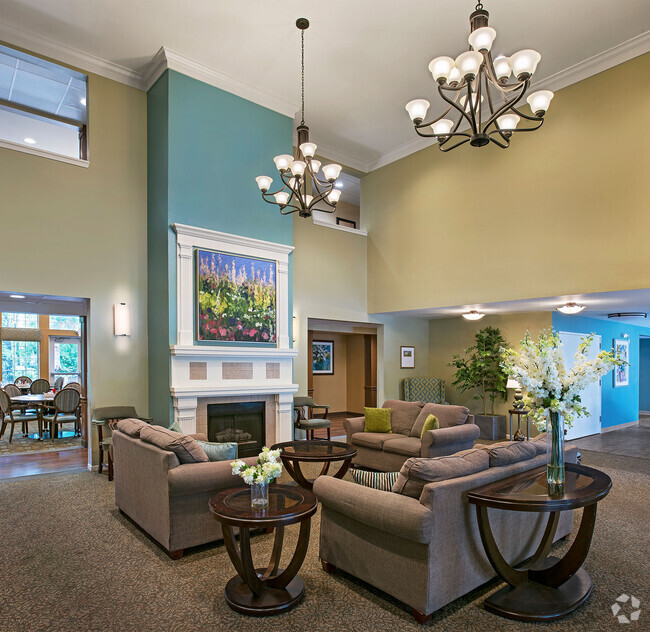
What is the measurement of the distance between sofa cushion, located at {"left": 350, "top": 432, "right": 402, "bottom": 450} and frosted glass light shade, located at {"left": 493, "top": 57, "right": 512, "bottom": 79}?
4262 mm

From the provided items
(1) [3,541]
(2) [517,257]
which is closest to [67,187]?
(1) [3,541]

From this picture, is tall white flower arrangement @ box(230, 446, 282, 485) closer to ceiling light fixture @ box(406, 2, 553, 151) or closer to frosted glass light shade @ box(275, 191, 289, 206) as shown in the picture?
ceiling light fixture @ box(406, 2, 553, 151)

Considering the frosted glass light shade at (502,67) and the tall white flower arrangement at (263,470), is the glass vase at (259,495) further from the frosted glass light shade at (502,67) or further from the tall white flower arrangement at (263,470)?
the frosted glass light shade at (502,67)

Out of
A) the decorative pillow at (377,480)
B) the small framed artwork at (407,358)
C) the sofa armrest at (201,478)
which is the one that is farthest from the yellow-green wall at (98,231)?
the small framed artwork at (407,358)

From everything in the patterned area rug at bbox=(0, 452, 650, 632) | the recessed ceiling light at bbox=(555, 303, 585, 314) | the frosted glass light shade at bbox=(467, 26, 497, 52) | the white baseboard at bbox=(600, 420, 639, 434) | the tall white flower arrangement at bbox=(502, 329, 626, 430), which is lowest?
the white baseboard at bbox=(600, 420, 639, 434)

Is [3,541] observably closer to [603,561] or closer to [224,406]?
[224,406]

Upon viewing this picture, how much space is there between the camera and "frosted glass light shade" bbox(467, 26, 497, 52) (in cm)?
336

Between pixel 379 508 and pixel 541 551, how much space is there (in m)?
1.25

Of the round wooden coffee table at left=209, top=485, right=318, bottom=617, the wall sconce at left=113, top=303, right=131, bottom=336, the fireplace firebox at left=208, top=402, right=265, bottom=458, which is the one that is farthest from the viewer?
the fireplace firebox at left=208, top=402, right=265, bottom=458

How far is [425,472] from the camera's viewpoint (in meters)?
2.75

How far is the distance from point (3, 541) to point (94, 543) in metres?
0.78

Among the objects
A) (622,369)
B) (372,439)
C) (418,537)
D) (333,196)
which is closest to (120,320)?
(333,196)

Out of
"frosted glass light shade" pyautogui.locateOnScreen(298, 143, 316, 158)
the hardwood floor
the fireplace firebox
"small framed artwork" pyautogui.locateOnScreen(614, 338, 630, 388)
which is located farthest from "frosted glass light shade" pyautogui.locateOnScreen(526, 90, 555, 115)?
"small framed artwork" pyautogui.locateOnScreen(614, 338, 630, 388)

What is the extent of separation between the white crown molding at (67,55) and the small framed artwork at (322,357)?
281 inches
